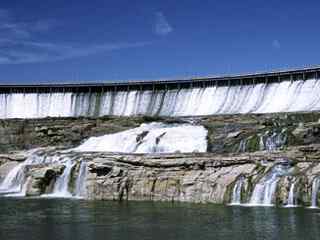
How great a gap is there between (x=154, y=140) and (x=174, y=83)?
24734 millimetres

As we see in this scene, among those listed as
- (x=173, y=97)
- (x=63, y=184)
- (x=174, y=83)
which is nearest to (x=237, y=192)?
(x=63, y=184)

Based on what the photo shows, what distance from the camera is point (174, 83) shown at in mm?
79125

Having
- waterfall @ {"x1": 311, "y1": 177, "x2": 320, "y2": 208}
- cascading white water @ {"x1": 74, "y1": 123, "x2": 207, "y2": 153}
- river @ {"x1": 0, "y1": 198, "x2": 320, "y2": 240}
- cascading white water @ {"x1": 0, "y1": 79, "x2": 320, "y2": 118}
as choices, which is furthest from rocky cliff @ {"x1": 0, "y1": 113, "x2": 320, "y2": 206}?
cascading white water @ {"x1": 0, "y1": 79, "x2": 320, "y2": 118}

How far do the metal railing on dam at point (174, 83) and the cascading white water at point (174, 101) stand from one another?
20.2 inches

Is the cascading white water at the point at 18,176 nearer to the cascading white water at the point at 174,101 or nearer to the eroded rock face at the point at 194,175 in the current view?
the eroded rock face at the point at 194,175

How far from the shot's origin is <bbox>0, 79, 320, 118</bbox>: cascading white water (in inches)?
2675

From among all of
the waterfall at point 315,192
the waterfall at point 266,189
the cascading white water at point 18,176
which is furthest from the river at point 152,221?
the cascading white water at point 18,176

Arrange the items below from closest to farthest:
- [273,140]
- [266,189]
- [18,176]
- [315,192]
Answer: [315,192], [266,189], [273,140], [18,176]

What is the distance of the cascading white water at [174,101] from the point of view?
67938 mm

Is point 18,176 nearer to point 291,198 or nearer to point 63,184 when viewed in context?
point 63,184

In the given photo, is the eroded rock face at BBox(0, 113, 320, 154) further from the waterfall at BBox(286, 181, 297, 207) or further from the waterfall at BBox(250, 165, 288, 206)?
the waterfall at BBox(286, 181, 297, 207)

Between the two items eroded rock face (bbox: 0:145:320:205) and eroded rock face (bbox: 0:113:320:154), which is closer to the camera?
eroded rock face (bbox: 0:145:320:205)

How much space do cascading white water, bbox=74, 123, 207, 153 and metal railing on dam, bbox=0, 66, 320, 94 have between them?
55.3 ft

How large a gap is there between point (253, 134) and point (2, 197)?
19.1 metres
